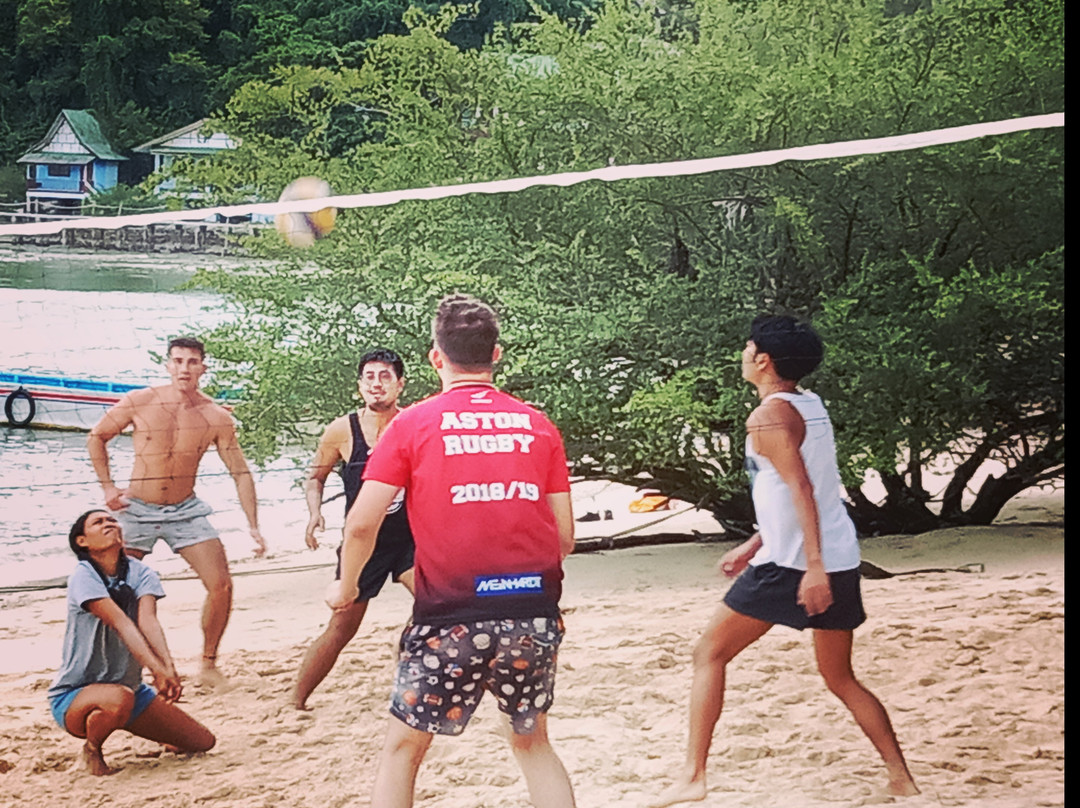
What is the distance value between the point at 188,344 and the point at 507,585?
880mm

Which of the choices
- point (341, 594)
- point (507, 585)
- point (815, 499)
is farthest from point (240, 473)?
point (815, 499)

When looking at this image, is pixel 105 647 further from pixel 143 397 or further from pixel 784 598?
pixel 784 598

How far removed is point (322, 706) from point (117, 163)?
4.14 feet

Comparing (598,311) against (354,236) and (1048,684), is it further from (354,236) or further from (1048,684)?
(1048,684)

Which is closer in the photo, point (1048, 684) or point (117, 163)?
point (117, 163)

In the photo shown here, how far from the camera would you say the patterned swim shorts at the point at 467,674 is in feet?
8.52

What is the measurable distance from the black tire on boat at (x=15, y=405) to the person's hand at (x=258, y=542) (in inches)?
20.6

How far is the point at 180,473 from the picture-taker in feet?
9.29

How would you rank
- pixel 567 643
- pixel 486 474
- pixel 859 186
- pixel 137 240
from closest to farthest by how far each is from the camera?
pixel 486 474
pixel 137 240
pixel 567 643
pixel 859 186

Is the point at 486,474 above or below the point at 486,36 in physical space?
below

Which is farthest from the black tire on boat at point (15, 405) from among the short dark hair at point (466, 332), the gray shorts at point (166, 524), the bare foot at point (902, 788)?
the bare foot at point (902, 788)

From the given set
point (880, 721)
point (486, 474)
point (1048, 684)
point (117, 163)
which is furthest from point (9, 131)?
point (1048, 684)

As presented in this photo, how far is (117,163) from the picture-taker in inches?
115

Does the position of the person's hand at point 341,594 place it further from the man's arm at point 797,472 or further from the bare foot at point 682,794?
the man's arm at point 797,472
